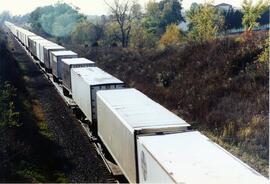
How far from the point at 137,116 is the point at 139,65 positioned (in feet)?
99.2

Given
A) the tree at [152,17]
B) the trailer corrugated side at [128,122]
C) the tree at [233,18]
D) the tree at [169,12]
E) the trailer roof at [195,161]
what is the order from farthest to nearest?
the tree at [169,12]
the tree at [152,17]
the tree at [233,18]
the trailer corrugated side at [128,122]
the trailer roof at [195,161]

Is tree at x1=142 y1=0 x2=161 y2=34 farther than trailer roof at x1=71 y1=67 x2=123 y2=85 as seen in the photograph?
Yes

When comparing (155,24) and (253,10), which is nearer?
(253,10)

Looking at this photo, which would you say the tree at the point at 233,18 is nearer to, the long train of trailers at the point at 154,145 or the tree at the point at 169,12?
the tree at the point at 169,12

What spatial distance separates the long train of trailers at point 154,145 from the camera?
303 inches

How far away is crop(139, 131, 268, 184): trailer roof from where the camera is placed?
7.39 meters

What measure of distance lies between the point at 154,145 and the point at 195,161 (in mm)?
1361

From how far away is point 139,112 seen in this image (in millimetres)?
12883

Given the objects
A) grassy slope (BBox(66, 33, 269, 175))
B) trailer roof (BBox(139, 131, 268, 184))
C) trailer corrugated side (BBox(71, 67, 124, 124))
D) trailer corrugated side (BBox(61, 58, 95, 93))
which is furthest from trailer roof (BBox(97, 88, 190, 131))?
trailer corrugated side (BBox(61, 58, 95, 93))

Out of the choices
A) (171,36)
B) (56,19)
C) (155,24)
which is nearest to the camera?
(171,36)

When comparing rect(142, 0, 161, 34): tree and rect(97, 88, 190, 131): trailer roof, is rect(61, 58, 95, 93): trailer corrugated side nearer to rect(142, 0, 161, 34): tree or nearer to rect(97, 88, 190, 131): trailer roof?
rect(97, 88, 190, 131): trailer roof

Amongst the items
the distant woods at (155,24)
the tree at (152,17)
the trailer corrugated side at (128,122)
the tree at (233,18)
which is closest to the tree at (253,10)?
the distant woods at (155,24)

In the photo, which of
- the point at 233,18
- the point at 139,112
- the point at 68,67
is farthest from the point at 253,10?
the point at 139,112

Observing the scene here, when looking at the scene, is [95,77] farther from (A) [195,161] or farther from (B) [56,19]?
(B) [56,19]
